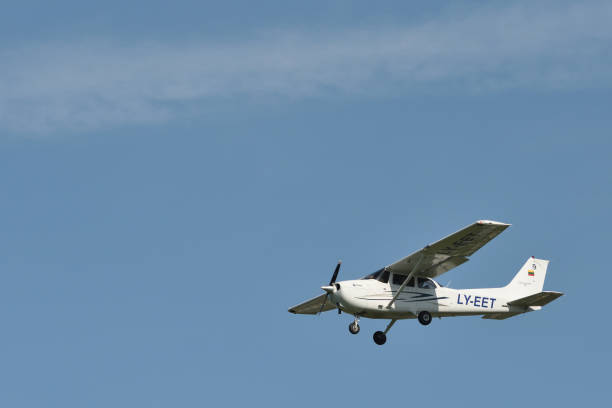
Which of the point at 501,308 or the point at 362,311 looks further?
the point at 501,308

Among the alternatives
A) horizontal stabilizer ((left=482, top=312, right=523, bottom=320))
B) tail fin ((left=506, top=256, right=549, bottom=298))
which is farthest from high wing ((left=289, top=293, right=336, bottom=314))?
tail fin ((left=506, top=256, right=549, bottom=298))

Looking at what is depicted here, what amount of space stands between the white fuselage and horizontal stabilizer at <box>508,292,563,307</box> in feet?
1.21

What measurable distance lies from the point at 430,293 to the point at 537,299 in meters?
3.94

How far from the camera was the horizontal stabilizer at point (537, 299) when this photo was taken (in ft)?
117

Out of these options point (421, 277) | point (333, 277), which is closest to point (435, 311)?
point (421, 277)

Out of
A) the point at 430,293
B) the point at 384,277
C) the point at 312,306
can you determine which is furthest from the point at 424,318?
the point at 312,306

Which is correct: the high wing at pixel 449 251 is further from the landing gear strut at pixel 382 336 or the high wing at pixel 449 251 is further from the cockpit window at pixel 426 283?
the landing gear strut at pixel 382 336

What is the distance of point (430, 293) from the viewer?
35.2m

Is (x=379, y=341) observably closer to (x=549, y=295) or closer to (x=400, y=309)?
(x=400, y=309)

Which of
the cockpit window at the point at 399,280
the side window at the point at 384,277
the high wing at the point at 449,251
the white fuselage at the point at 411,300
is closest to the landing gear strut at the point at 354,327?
the white fuselage at the point at 411,300

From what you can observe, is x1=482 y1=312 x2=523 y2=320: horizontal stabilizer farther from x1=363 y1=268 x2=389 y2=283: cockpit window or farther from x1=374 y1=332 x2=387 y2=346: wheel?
x1=363 y1=268 x2=389 y2=283: cockpit window

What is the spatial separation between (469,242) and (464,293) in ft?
10.7

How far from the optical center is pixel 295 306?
128 ft

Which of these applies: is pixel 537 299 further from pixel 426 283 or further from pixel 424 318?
pixel 424 318
